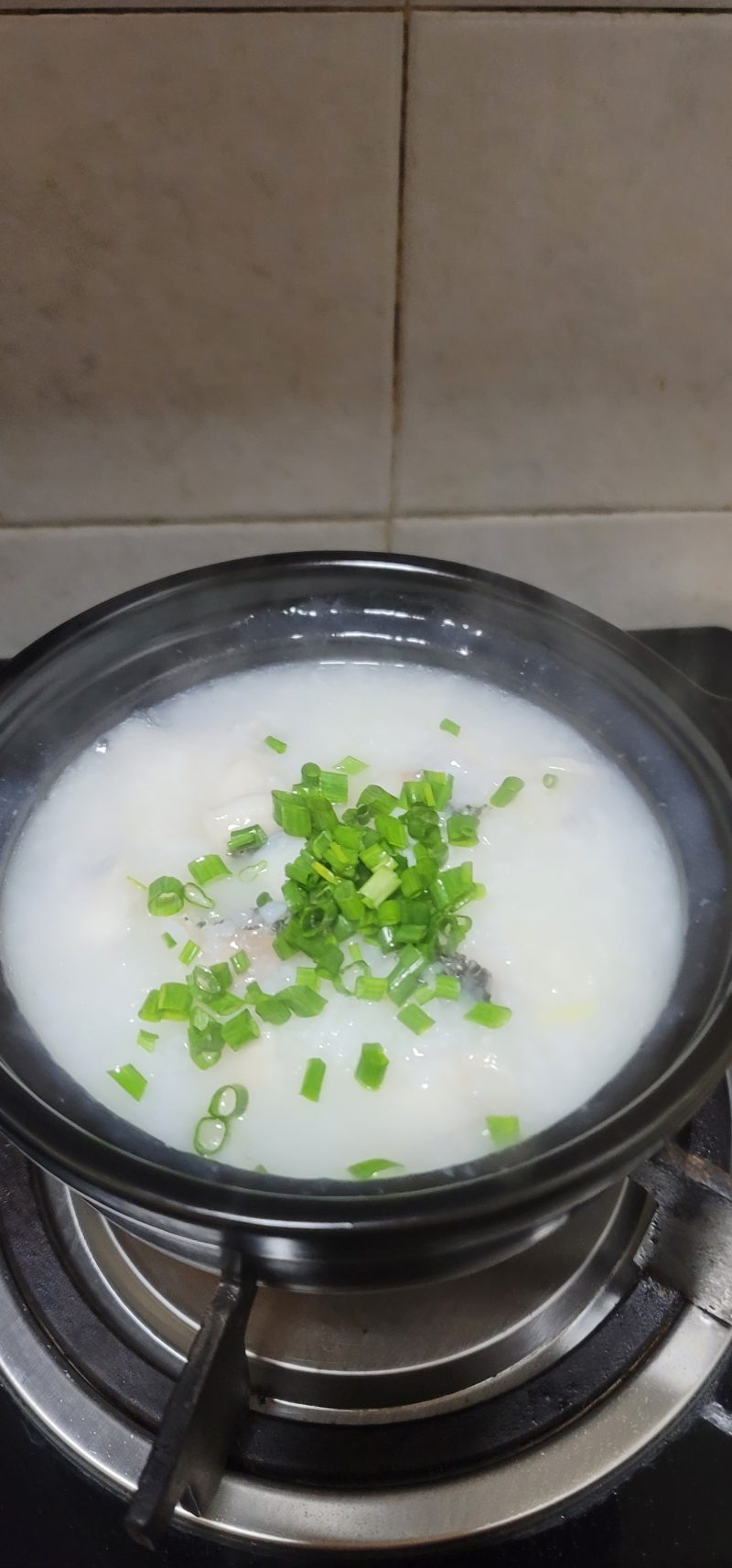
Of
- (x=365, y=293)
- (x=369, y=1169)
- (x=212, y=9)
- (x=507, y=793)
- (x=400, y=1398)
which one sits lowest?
(x=400, y=1398)

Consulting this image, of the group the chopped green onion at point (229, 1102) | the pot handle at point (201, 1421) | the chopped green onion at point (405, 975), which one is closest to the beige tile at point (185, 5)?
the chopped green onion at point (405, 975)

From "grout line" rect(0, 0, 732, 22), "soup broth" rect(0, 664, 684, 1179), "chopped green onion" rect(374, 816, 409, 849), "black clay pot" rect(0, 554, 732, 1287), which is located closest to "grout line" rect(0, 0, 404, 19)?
"grout line" rect(0, 0, 732, 22)

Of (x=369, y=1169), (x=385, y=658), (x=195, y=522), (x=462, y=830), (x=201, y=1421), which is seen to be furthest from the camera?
(x=195, y=522)

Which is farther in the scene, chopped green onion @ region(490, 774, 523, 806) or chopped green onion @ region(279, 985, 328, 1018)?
chopped green onion @ region(490, 774, 523, 806)

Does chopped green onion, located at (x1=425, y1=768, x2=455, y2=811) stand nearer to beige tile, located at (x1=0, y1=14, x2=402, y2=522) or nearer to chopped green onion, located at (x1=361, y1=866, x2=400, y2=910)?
chopped green onion, located at (x1=361, y1=866, x2=400, y2=910)

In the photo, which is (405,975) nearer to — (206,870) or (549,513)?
(206,870)

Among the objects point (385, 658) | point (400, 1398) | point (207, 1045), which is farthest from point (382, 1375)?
point (385, 658)

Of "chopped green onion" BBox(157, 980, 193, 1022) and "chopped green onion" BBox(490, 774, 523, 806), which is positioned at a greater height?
"chopped green onion" BBox(490, 774, 523, 806)
